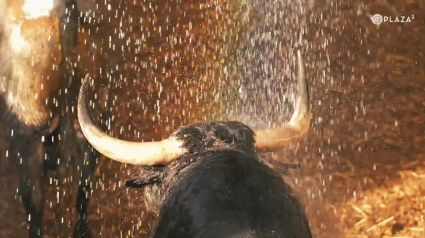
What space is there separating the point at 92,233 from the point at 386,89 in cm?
399

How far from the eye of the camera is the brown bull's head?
446 cm

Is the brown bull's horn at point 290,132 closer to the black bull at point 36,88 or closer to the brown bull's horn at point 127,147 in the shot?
the brown bull's horn at point 127,147

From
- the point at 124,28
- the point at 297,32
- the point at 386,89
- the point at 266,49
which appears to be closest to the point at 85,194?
the point at 124,28

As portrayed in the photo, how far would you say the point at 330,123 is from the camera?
5.71 m

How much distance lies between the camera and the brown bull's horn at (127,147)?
2236 mm

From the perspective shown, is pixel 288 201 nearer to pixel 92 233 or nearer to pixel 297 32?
pixel 92 233

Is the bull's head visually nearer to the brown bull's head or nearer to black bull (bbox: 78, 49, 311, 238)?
black bull (bbox: 78, 49, 311, 238)

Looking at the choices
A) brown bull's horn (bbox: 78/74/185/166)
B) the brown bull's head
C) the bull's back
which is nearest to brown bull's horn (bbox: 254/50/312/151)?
the bull's back

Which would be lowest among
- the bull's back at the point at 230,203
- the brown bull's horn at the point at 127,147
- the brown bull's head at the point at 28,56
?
the bull's back at the point at 230,203

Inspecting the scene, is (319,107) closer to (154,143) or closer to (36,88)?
(36,88)

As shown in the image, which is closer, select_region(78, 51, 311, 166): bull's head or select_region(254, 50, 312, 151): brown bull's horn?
select_region(78, 51, 311, 166): bull's head

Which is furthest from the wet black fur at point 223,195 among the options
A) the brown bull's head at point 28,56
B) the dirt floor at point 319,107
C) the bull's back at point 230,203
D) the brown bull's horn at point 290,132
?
the dirt floor at point 319,107

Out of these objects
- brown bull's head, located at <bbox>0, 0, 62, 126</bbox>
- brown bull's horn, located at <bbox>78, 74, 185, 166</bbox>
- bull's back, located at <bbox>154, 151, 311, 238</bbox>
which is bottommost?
bull's back, located at <bbox>154, 151, 311, 238</bbox>

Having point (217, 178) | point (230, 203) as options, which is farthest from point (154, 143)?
point (230, 203)
